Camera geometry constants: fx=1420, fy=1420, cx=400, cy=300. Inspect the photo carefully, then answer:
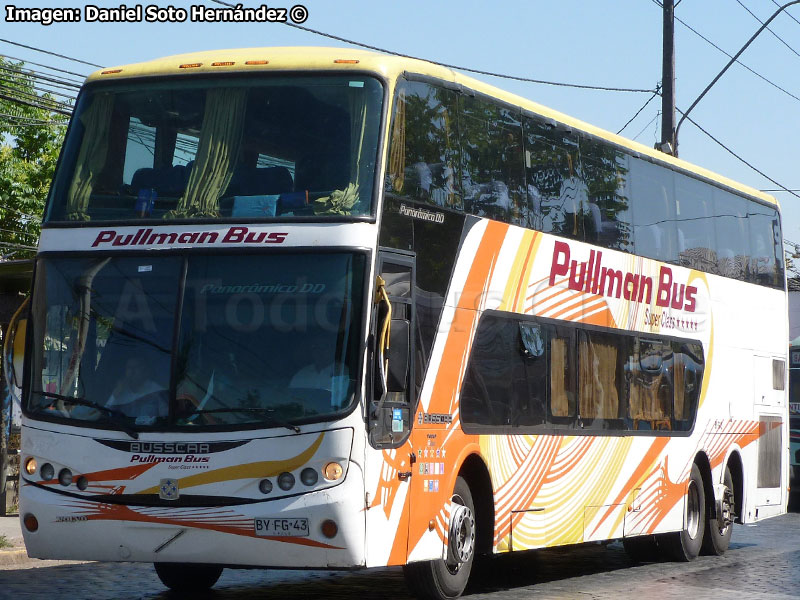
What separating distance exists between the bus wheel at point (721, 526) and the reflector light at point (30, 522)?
9812mm

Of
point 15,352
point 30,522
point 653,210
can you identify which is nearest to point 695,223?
point 653,210

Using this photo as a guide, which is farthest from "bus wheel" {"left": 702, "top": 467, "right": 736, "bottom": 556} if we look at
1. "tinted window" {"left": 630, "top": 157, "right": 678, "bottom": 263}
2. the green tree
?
the green tree

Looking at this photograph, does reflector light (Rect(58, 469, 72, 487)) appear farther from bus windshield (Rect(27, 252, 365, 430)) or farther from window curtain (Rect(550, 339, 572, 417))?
window curtain (Rect(550, 339, 572, 417))

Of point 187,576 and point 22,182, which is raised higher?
point 22,182

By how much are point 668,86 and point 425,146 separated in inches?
549

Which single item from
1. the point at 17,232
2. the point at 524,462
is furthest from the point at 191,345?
the point at 17,232

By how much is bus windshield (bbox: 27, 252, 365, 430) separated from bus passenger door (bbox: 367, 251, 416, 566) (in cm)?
19

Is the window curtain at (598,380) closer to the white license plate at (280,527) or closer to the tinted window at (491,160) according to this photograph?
the tinted window at (491,160)

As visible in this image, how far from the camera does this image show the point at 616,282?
14.9 metres

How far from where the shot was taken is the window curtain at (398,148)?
35.3 feet

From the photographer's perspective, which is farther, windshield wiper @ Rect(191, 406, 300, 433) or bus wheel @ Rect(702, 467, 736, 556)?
bus wheel @ Rect(702, 467, 736, 556)

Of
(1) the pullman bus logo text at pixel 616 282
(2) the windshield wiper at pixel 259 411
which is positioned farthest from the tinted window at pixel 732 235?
(2) the windshield wiper at pixel 259 411

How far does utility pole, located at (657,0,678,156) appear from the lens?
24.2 meters

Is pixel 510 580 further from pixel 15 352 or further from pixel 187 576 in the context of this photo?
pixel 15 352
